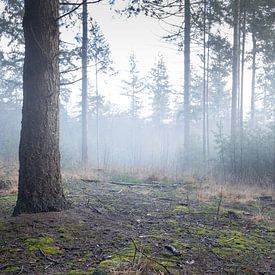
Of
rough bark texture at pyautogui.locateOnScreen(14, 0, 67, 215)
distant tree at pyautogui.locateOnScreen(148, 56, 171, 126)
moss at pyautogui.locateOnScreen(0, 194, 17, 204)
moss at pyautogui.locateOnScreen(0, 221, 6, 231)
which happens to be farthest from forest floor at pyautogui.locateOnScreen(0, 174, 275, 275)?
distant tree at pyautogui.locateOnScreen(148, 56, 171, 126)

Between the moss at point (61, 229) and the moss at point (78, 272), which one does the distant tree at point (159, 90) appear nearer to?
the moss at point (61, 229)

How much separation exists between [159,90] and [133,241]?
44.5m

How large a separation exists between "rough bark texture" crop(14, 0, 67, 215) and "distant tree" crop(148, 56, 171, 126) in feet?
137

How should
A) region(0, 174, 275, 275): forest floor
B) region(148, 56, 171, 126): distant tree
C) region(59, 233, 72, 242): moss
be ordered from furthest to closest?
region(148, 56, 171, 126): distant tree < region(59, 233, 72, 242): moss < region(0, 174, 275, 275): forest floor

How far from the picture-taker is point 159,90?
47.0 metres

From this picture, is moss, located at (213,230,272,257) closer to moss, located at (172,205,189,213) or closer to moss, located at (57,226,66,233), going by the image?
moss, located at (172,205,189,213)

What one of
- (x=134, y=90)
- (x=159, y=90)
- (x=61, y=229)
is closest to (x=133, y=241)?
(x=61, y=229)

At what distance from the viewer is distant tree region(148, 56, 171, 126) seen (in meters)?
45.8

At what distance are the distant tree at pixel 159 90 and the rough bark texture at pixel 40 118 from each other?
41.7 m

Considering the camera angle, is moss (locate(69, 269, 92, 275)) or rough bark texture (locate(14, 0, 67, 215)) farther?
rough bark texture (locate(14, 0, 67, 215))

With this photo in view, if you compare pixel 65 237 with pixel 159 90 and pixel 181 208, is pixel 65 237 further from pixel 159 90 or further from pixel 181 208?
pixel 159 90

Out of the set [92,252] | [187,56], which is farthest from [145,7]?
[187,56]

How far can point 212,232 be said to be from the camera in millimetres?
4172

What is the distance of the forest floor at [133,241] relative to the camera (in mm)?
2803
